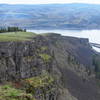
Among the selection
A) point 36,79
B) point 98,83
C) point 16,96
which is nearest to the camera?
point 16,96

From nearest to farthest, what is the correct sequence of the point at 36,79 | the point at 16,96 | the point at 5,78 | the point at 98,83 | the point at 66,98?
the point at 16,96
the point at 5,78
the point at 36,79
the point at 66,98
the point at 98,83

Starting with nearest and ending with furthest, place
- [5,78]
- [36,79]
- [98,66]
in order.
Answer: [5,78], [36,79], [98,66]

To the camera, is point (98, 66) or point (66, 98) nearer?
point (66, 98)

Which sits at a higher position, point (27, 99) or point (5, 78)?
point (27, 99)

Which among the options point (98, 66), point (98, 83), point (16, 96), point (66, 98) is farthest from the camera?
point (98, 66)

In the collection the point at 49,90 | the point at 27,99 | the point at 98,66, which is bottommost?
the point at 98,66

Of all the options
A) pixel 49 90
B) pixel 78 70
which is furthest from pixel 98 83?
pixel 49 90

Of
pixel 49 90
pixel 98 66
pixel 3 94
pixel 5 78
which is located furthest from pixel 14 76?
pixel 98 66

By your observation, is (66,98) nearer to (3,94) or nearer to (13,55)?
(13,55)

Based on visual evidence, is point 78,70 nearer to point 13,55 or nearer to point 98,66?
point 98,66
